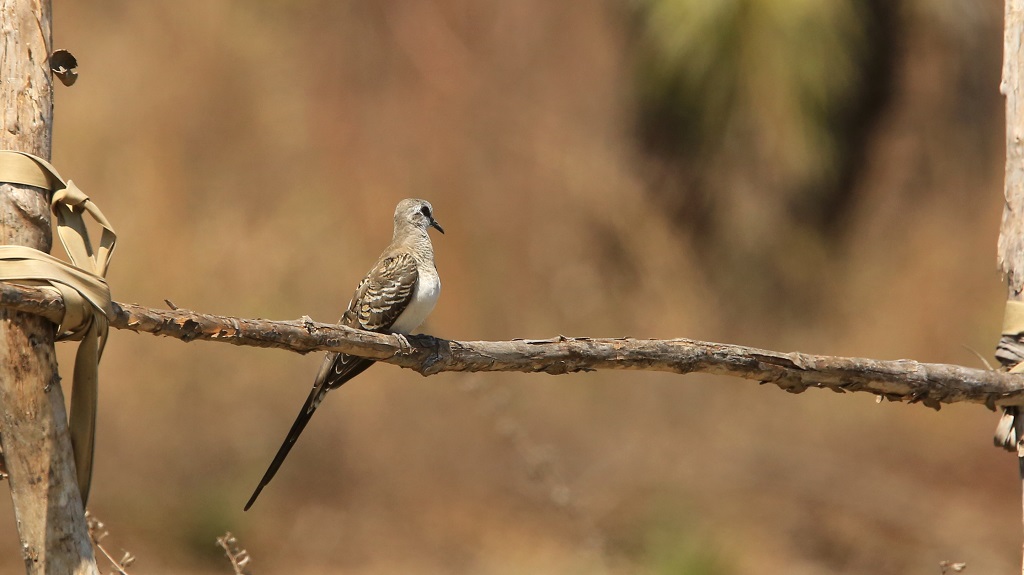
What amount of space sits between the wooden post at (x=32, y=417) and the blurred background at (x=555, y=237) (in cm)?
676

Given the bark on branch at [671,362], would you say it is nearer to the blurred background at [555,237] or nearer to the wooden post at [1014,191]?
the wooden post at [1014,191]

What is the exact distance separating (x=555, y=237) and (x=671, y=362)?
7.04 metres

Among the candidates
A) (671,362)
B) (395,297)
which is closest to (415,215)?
(395,297)

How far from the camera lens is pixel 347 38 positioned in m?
10.8


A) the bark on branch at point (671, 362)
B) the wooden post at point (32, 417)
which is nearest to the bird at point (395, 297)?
the bark on branch at point (671, 362)

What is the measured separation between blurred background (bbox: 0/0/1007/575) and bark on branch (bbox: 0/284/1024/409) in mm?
5714

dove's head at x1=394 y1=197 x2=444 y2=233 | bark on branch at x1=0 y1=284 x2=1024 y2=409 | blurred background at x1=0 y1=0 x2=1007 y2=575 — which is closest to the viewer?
bark on branch at x1=0 y1=284 x2=1024 y2=409

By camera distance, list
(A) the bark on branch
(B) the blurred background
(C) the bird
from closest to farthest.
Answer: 1. (A) the bark on branch
2. (C) the bird
3. (B) the blurred background

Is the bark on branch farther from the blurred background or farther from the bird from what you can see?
the blurred background

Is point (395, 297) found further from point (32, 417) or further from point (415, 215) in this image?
point (32, 417)

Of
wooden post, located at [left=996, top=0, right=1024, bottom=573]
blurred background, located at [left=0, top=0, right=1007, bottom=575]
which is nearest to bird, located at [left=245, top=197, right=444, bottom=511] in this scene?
wooden post, located at [left=996, top=0, right=1024, bottom=573]

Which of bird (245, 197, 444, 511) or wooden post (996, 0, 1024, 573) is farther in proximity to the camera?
bird (245, 197, 444, 511)

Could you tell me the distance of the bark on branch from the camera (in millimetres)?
3275

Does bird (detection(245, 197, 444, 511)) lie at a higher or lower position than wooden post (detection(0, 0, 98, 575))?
higher
